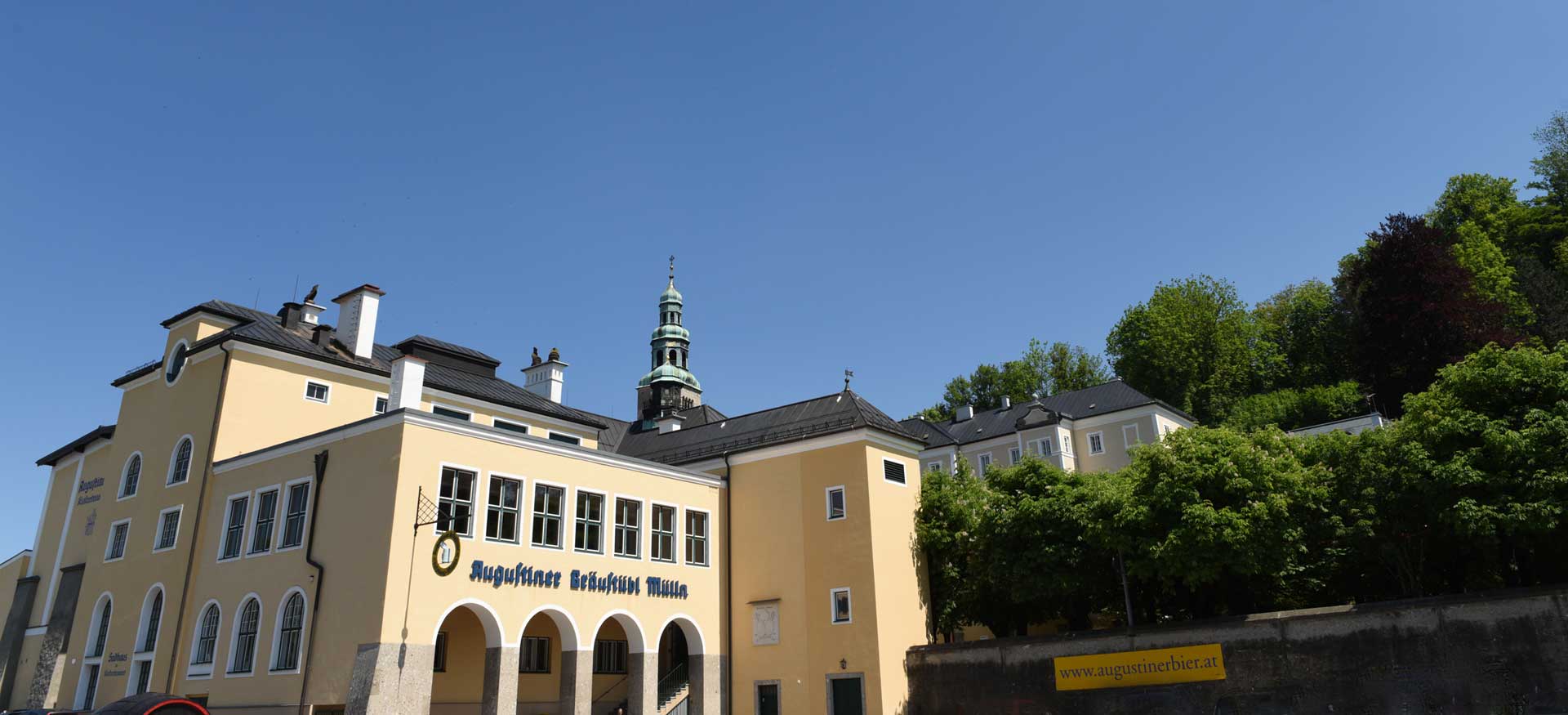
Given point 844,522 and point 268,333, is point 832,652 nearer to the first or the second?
point 844,522

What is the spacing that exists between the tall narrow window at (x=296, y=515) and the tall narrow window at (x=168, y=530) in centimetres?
547

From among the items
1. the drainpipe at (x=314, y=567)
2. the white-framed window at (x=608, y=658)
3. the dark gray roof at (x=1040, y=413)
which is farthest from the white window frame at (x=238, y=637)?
the dark gray roof at (x=1040, y=413)

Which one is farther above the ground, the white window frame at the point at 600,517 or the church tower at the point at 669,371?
the church tower at the point at 669,371

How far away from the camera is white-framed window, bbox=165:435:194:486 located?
30047 millimetres

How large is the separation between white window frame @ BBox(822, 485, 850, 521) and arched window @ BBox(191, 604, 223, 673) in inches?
676

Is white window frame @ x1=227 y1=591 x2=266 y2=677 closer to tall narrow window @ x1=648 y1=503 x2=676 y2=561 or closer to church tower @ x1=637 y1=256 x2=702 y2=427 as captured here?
tall narrow window @ x1=648 y1=503 x2=676 y2=561

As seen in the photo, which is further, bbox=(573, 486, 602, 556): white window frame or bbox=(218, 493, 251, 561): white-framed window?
bbox=(573, 486, 602, 556): white window frame

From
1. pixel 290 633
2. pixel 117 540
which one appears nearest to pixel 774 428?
pixel 290 633

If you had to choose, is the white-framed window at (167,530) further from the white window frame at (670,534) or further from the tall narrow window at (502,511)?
the white window frame at (670,534)

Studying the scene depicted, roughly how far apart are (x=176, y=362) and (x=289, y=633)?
42.7 ft

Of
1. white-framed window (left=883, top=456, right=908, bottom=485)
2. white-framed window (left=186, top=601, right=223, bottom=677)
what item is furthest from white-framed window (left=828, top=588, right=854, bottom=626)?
white-framed window (left=186, top=601, right=223, bottom=677)

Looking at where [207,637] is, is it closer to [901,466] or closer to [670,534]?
[670,534]

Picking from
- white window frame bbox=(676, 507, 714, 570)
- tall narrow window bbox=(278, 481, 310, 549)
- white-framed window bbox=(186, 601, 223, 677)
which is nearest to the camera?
tall narrow window bbox=(278, 481, 310, 549)

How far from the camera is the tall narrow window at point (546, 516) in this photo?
87.3 feet
